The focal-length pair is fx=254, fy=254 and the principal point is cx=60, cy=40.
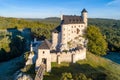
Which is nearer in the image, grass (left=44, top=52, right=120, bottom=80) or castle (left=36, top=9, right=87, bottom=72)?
grass (left=44, top=52, right=120, bottom=80)

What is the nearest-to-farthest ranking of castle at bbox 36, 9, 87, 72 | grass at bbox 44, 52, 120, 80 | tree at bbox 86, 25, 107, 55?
A: 1. grass at bbox 44, 52, 120, 80
2. castle at bbox 36, 9, 87, 72
3. tree at bbox 86, 25, 107, 55

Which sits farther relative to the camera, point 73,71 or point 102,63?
point 102,63

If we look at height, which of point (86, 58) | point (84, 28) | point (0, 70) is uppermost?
point (84, 28)

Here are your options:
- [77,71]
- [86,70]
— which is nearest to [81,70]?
[86,70]

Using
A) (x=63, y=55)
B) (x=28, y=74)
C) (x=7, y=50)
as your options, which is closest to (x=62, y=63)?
(x=63, y=55)

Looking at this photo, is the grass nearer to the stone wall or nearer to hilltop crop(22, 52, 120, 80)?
hilltop crop(22, 52, 120, 80)

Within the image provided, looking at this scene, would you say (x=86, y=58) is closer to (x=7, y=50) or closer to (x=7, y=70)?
(x=7, y=70)

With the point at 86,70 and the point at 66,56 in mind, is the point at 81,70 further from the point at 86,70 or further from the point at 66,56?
the point at 66,56

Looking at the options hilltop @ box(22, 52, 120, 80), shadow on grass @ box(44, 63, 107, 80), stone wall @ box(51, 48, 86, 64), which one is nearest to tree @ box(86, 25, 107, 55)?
hilltop @ box(22, 52, 120, 80)
